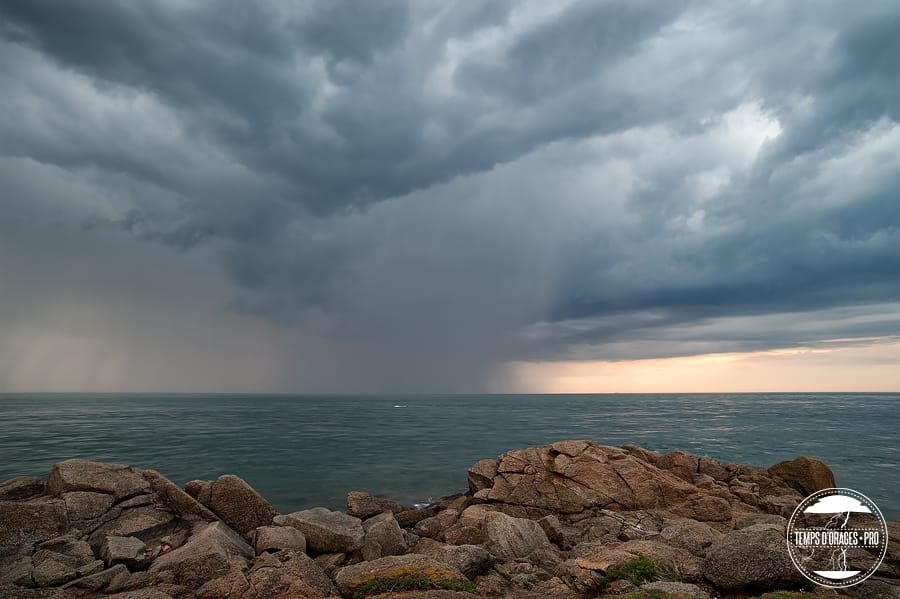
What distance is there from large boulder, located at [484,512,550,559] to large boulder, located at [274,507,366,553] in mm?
5478

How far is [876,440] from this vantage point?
6781cm

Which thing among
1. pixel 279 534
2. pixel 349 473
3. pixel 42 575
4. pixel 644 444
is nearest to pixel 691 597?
pixel 279 534

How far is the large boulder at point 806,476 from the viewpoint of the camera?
98.1 feet

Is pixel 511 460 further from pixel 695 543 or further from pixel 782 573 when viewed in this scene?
pixel 782 573

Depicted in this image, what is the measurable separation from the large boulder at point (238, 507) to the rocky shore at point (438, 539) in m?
0.05

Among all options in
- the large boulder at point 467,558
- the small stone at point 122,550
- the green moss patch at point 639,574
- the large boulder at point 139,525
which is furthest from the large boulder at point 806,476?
the small stone at point 122,550

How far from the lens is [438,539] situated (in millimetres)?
21234

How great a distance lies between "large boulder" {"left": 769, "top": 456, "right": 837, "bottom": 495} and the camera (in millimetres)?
29891

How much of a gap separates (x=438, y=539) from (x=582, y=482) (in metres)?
9.10

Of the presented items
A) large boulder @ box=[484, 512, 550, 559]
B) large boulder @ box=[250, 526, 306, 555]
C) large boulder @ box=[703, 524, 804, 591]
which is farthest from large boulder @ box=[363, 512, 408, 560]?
large boulder @ box=[703, 524, 804, 591]

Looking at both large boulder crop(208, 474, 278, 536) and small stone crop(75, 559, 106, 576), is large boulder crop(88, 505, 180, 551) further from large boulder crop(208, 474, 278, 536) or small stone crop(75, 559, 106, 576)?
small stone crop(75, 559, 106, 576)

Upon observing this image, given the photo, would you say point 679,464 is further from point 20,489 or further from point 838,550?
point 20,489

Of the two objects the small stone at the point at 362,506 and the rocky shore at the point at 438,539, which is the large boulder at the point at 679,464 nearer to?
the rocky shore at the point at 438,539

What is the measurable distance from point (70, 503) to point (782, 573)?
25.8 meters
